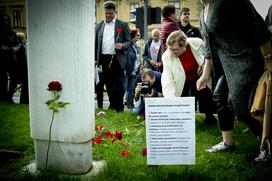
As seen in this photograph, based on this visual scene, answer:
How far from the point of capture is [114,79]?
7406mm

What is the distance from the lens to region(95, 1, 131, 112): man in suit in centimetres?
731

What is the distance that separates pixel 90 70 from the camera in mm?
3393

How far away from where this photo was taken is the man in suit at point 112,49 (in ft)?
24.0

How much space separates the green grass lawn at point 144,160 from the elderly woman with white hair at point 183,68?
0.43m

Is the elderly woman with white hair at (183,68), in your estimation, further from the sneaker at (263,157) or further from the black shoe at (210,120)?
the sneaker at (263,157)

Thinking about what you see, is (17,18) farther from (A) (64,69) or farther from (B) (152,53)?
(A) (64,69)

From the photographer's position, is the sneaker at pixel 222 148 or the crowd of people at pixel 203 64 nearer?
the crowd of people at pixel 203 64

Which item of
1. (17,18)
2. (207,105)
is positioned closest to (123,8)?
(17,18)

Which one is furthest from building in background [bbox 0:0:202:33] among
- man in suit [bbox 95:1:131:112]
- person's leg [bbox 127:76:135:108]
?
man in suit [bbox 95:1:131:112]

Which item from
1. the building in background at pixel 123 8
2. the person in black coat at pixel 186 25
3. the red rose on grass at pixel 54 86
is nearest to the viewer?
the red rose on grass at pixel 54 86

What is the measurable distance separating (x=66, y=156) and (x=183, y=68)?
8.10 ft

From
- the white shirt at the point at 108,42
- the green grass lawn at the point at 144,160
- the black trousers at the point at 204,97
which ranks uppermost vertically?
the white shirt at the point at 108,42

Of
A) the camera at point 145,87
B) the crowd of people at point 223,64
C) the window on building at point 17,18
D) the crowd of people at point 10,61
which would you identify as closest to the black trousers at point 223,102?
the crowd of people at point 223,64

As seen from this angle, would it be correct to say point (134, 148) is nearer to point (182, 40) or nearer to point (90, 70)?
point (90, 70)
